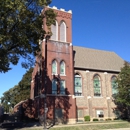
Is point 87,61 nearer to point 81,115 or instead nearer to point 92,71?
point 92,71

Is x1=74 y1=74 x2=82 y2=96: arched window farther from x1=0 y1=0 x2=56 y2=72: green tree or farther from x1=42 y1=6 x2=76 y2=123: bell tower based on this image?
x1=0 y1=0 x2=56 y2=72: green tree

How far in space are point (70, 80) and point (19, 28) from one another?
14728 millimetres

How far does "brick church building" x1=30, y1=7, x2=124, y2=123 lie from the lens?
95.7 ft

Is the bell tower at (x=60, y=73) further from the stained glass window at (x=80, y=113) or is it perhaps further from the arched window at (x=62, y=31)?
the stained glass window at (x=80, y=113)

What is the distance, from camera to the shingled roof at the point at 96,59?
117ft

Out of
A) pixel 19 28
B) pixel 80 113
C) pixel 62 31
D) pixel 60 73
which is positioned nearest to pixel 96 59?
pixel 62 31

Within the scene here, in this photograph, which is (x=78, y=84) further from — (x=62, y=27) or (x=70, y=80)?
(x=62, y=27)

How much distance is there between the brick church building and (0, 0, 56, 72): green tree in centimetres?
873

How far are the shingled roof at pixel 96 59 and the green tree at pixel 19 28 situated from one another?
14.9 metres

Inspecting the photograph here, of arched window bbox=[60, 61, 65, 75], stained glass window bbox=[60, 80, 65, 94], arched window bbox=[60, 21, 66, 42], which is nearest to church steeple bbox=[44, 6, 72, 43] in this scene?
arched window bbox=[60, 21, 66, 42]

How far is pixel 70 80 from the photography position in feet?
101

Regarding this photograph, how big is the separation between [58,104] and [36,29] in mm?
13902

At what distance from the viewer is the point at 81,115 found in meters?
32.0

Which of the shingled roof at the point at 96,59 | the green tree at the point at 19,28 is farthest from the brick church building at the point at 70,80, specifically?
the green tree at the point at 19,28
